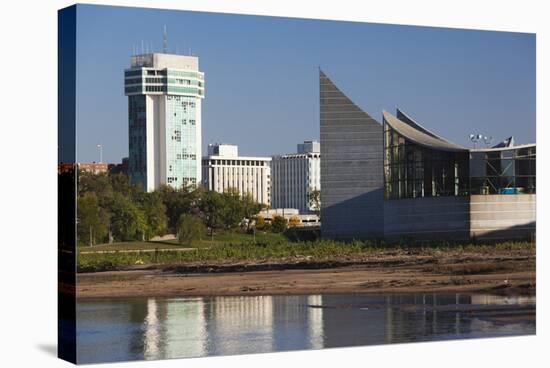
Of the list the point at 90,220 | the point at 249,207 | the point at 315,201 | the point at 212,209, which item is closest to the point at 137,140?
the point at 90,220

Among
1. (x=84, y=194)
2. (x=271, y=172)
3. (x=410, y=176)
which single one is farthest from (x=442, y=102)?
(x=84, y=194)

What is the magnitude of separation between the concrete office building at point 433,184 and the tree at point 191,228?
2199 mm

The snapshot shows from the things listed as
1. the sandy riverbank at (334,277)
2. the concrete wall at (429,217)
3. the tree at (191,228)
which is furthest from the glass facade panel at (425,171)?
the tree at (191,228)

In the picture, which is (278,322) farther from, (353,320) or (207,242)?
(207,242)

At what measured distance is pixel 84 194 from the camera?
1839 cm

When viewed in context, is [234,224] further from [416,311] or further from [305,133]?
[416,311]

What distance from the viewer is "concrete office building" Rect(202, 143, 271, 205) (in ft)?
64.4

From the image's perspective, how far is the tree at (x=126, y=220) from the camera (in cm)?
1934

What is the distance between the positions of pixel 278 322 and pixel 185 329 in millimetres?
1383

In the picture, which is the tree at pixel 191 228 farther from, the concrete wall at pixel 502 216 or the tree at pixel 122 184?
the concrete wall at pixel 502 216

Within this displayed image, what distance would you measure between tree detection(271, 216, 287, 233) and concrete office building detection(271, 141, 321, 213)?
0.63 ft

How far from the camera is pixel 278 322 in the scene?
778 inches

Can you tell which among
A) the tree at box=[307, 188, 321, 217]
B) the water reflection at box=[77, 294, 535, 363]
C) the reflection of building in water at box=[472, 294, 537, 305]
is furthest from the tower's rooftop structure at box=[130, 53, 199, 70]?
the reflection of building in water at box=[472, 294, 537, 305]

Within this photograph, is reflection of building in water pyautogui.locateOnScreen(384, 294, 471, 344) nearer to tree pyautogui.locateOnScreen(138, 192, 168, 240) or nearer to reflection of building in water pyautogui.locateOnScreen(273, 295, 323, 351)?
reflection of building in water pyautogui.locateOnScreen(273, 295, 323, 351)
